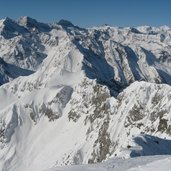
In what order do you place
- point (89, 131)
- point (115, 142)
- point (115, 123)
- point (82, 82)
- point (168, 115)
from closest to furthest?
point (168, 115)
point (115, 142)
point (115, 123)
point (89, 131)
point (82, 82)

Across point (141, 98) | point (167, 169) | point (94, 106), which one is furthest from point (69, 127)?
point (167, 169)

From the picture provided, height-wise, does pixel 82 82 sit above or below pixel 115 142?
above

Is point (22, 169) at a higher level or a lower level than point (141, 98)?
lower

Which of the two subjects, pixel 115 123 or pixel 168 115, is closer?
A: pixel 168 115

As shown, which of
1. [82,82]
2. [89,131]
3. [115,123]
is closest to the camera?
[115,123]

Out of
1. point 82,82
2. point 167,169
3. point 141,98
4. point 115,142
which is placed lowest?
point 167,169

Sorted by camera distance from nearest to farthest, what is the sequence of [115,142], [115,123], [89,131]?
1. [115,142]
2. [115,123]
3. [89,131]

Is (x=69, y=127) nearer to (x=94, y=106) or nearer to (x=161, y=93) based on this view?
(x=94, y=106)

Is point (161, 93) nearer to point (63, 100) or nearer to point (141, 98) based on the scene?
point (141, 98)

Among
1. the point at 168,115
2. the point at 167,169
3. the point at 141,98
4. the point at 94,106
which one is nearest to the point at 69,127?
the point at 94,106
